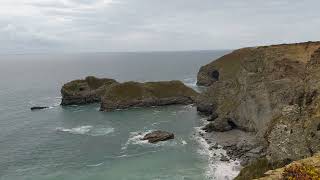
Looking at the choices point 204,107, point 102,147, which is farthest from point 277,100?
point 204,107

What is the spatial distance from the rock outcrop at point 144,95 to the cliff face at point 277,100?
1837 cm

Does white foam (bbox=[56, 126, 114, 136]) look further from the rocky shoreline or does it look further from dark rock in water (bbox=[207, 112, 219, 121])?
dark rock in water (bbox=[207, 112, 219, 121])

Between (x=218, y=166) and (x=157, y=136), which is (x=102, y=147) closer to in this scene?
(x=157, y=136)

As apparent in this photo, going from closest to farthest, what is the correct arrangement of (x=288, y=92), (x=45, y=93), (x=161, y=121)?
(x=288, y=92), (x=161, y=121), (x=45, y=93)

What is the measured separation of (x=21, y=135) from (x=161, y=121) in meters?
36.6

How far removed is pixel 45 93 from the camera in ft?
625

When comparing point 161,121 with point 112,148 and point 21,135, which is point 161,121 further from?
point 21,135

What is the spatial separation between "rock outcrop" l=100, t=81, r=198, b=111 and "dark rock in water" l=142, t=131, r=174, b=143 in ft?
141

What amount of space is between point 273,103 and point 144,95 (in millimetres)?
63521

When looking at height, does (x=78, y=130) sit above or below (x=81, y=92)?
below

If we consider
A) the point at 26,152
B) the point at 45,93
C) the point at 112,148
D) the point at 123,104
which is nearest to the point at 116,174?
the point at 112,148

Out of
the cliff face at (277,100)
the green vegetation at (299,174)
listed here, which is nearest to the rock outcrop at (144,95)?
the cliff face at (277,100)

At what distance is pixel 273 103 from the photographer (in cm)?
8425

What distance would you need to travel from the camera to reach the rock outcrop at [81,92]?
148 meters
